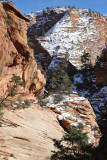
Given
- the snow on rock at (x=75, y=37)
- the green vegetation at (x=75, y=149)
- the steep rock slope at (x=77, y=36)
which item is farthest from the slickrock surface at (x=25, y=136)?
the steep rock slope at (x=77, y=36)

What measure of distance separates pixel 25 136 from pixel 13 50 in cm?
1278

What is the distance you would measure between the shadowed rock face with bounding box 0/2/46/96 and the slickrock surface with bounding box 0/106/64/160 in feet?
15.0

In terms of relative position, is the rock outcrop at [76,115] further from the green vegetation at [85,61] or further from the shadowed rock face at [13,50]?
the green vegetation at [85,61]

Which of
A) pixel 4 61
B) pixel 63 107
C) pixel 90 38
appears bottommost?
pixel 63 107

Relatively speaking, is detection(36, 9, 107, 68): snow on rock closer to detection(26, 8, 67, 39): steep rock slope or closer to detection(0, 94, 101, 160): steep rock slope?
detection(26, 8, 67, 39): steep rock slope

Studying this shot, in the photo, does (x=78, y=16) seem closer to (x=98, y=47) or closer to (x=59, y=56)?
(x=98, y=47)

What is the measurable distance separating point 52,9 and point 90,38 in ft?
107

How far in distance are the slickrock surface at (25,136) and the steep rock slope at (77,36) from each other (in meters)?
35.0

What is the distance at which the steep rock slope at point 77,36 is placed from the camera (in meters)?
56.0

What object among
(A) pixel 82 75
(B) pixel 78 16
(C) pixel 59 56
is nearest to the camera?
(A) pixel 82 75

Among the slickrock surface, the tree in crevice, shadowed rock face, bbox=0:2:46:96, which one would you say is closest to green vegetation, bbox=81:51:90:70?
the tree in crevice

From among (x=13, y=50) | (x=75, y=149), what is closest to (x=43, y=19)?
(x=13, y=50)

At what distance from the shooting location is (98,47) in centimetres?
6103

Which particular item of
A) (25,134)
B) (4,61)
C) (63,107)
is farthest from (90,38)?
(25,134)
